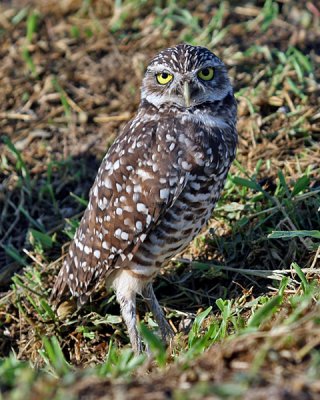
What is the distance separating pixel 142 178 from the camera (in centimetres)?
439

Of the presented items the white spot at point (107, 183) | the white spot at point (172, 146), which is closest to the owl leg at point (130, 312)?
the white spot at point (107, 183)

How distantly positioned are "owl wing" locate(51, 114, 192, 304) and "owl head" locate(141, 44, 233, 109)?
0.18 meters

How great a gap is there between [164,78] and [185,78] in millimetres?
174

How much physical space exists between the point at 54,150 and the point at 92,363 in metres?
2.30

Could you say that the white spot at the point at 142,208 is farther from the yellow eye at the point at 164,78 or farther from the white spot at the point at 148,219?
the yellow eye at the point at 164,78

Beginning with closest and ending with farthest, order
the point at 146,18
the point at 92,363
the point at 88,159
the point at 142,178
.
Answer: the point at 142,178
the point at 92,363
the point at 88,159
the point at 146,18

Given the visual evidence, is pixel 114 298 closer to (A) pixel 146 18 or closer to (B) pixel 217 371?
(B) pixel 217 371

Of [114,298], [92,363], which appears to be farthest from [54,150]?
[92,363]

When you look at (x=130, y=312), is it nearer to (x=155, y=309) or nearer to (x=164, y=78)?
(x=155, y=309)

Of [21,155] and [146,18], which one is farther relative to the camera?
[146,18]

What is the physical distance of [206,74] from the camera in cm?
459

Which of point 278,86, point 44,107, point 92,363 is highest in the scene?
point 44,107

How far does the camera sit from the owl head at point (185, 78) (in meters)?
4.49

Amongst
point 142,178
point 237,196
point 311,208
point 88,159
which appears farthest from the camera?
point 88,159
